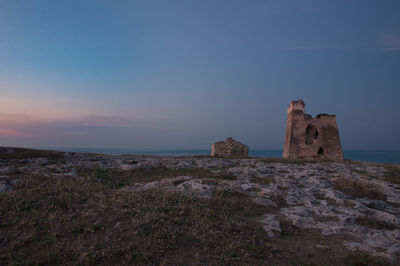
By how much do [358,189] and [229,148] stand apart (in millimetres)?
20749

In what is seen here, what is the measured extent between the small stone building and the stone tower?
5.64m

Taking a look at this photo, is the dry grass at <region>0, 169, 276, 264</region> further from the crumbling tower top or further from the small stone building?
the crumbling tower top

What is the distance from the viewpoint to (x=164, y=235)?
428 centimetres

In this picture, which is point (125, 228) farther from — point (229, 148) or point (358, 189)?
point (229, 148)

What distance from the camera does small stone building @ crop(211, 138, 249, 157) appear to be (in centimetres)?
2931

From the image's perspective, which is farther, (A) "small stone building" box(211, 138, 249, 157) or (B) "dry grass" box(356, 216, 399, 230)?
(A) "small stone building" box(211, 138, 249, 157)

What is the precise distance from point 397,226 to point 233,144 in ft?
79.2

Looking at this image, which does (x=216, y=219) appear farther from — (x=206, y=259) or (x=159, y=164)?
(x=159, y=164)

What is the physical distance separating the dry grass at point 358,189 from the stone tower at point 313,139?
19.9 m

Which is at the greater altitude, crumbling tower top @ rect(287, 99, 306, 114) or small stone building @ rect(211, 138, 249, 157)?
crumbling tower top @ rect(287, 99, 306, 114)

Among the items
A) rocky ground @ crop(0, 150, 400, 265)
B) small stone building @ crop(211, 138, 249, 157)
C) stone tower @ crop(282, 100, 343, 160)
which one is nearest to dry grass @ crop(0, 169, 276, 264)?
rocky ground @ crop(0, 150, 400, 265)

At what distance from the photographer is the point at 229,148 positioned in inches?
1153

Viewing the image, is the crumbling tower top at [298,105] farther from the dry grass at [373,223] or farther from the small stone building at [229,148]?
the dry grass at [373,223]

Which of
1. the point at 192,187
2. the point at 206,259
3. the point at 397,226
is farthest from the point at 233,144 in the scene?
the point at 206,259
